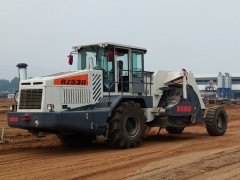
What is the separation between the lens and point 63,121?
9750mm

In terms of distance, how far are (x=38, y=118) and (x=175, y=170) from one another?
384cm

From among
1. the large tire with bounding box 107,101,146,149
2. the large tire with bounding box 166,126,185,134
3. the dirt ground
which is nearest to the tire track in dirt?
the dirt ground

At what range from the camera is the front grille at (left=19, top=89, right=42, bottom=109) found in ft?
33.2

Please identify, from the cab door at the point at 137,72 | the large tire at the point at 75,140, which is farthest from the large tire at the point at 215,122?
the large tire at the point at 75,140

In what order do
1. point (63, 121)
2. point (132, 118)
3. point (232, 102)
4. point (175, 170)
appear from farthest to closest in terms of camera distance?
point (232, 102) < point (132, 118) < point (63, 121) < point (175, 170)

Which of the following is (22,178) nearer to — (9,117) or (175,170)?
(175,170)

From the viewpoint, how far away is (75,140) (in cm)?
1226

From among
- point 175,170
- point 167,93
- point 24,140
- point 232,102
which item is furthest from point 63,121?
point 232,102

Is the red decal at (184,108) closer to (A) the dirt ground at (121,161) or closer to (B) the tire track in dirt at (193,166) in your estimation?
(A) the dirt ground at (121,161)

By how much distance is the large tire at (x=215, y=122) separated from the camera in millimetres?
14578

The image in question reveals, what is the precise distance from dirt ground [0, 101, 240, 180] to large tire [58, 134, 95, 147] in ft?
0.83

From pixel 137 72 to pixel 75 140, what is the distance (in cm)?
288

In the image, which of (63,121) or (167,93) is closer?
(63,121)

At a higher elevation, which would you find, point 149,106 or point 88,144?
point 149,106
